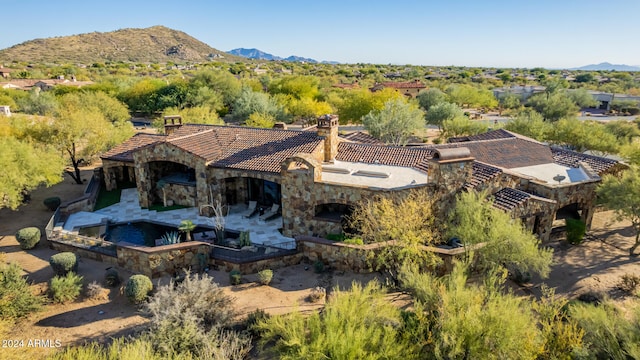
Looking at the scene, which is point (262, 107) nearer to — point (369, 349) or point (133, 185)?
point (133, 185)

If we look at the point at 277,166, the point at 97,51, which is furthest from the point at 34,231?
the point at 97,51

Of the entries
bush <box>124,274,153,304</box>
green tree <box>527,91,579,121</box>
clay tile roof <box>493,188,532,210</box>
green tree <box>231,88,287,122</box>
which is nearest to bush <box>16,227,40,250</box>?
bush <box>124,274,153,304</box>

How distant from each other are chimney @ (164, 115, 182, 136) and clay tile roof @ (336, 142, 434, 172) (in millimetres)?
14630

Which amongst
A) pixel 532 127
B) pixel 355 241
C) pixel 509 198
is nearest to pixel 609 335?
pixel 509 198

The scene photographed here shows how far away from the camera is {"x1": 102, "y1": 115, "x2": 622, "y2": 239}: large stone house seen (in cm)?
2261

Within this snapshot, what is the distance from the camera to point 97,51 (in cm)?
16975

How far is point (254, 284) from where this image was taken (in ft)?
67.4

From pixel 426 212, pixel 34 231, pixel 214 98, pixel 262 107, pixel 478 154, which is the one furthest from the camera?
pixel 214 98

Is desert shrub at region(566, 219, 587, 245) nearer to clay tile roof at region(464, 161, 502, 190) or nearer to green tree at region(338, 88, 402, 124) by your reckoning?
clay tile roof at region(464, 161, 502, 190)

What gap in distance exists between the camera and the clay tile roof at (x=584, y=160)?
28.0 meters

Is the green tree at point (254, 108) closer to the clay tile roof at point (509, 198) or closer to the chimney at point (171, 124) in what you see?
the chimney at point (171, 124)

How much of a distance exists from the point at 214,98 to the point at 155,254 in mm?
51689

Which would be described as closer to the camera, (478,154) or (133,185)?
(478,154)

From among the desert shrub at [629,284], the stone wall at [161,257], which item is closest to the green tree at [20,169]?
the stone wall at [161,257]
